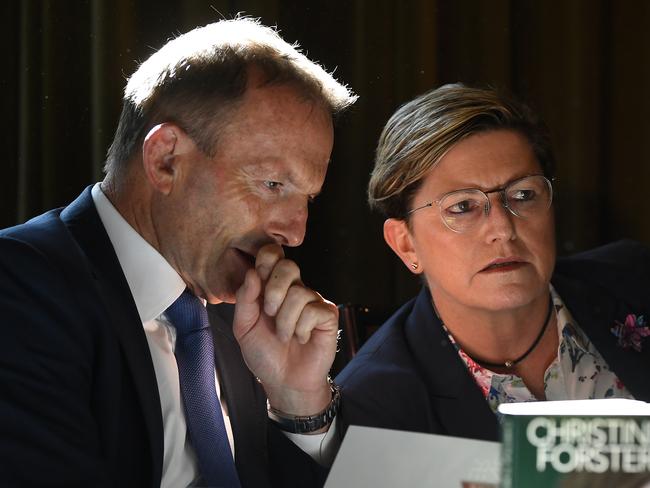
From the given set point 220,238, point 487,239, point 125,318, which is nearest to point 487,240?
point 487,239

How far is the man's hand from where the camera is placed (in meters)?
1.56

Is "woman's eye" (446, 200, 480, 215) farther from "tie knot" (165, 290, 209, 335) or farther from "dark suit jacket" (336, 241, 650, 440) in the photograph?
"tie knot" (165, 290, 209, 335)

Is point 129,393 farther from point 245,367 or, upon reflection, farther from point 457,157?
point 457,157

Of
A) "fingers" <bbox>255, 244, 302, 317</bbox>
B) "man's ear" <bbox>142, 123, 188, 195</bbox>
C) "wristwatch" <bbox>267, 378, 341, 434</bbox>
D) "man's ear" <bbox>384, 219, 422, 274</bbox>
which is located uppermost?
"man's ear" <bbox>142, 123, 188, 195</bbox>

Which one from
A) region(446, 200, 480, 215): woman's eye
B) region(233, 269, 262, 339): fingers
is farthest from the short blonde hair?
region(233, 269, 262, 339): fingers

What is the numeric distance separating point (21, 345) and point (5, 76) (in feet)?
3.65

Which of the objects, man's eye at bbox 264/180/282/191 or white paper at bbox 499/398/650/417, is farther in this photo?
man's eye at bbox 264/180/282/191

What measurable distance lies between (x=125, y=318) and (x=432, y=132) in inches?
36.8

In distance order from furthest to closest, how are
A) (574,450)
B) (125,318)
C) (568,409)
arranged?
(125,318) → (568,409) → (574,450)

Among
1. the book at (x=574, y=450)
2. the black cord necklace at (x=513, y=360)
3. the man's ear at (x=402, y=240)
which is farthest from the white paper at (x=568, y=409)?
the man's ear at (x=402, y=240)

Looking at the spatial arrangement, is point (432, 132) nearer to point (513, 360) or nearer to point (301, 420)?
point (513, 360)

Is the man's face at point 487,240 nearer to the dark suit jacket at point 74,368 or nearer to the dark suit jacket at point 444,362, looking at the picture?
the dark suit jacket at point 444,362

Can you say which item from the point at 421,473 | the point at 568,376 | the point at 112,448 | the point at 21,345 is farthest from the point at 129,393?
the point at 568,376

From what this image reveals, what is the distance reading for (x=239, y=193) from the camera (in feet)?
5.10
